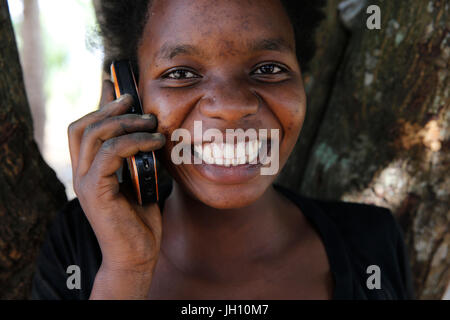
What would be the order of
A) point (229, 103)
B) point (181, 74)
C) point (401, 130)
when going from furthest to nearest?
1. point (401, 130)
2. point (181, 74)
3. point (229, 103)

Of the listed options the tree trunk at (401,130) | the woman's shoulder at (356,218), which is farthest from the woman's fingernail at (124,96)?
the tree trunk at (401,130)

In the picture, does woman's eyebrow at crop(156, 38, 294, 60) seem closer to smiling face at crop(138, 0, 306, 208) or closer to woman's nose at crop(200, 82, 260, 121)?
smiling face at crop(138, 0, 306, 208)

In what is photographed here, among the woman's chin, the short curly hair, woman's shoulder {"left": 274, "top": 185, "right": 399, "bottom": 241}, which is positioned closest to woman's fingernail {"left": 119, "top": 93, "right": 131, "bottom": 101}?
the short curly hair

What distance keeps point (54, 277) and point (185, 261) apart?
0.58m

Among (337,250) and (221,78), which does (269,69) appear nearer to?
(221,78)

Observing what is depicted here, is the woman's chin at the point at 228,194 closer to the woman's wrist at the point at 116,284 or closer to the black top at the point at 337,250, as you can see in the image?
the woman's wrist at the point at 116,284

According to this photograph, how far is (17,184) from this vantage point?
79.0 inches

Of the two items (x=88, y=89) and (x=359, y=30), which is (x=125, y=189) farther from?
(x=88, y=89)

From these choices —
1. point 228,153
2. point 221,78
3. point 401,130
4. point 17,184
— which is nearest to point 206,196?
point 228,153

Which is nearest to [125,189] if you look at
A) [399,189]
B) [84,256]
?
Result: [84,256]

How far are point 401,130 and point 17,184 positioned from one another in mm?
1964

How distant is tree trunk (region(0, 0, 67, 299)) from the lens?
1.94m

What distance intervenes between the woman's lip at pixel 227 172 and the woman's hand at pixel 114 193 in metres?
0.21

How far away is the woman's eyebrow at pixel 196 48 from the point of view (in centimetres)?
164
